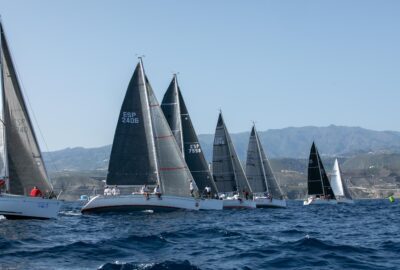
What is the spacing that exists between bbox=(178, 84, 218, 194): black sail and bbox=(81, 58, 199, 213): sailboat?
8.17 meters

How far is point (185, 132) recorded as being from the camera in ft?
207

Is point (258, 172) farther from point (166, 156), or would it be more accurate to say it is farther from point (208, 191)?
point (166, 156)

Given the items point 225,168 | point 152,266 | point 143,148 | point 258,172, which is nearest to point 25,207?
point 143,148

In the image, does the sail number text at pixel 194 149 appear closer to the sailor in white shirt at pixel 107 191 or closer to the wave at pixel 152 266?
the sailor in white shirt at pixel 107 191

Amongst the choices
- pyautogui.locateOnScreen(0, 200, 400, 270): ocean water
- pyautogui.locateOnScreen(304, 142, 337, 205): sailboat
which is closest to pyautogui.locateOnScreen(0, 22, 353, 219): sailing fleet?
pyautogui.locateOnScreen(0, 200, 400, 270): ocean water

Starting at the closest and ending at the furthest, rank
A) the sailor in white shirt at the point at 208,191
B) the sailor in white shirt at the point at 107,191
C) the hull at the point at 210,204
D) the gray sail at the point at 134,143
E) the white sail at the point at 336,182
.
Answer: the gray sail at the point at 134,143 → the sailor in white shirt at the point at 107,191 → the hull at the point at 210,204 → the sailor in white shirt at the point at 208,191 → the white sail at the point at 336,182

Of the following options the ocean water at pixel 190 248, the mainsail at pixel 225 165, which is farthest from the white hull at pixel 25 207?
the mainsail at pixel 225 165

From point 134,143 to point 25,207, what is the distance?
14.8 m

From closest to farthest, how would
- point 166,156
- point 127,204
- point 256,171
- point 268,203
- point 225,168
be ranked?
point 127,204, point 166,156, point 225,168, point 268,203, point 256,171

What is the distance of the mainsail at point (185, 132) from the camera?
62131 millimetres

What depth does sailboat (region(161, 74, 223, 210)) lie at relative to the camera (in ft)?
203

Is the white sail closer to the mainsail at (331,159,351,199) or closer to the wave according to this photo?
the mainsail at (331,159,351,199)

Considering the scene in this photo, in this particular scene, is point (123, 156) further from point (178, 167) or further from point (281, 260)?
point (281, 260)

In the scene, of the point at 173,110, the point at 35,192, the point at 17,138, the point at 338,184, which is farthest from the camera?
the point at 338,184
